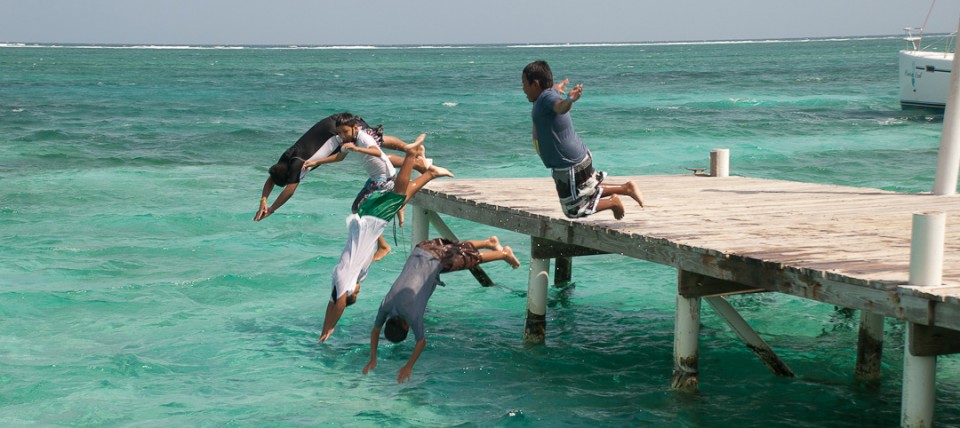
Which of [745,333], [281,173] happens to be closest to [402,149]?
[281,173]

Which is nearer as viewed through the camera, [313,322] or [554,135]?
[554,135]

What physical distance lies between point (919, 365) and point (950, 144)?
5222mm

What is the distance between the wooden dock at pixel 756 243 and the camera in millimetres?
7340

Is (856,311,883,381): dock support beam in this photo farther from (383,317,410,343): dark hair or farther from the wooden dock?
(383,317,410,343): dark hair

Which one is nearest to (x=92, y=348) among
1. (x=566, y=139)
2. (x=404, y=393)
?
(x=404, y=393)

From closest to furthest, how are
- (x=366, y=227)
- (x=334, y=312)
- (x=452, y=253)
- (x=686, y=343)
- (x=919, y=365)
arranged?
1. (x=919, y=365)
2. (x=452, y=253)
3. (x=686, y=343)
4. (x=366, y=227)
5. (x=334, y=312)

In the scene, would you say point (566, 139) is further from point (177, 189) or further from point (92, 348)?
point (177, 189)

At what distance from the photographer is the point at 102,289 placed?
14.9 m

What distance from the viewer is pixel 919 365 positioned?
291 inches

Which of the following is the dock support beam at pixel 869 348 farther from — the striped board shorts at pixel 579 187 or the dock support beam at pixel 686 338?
the striped board shorts at pixel 579 187

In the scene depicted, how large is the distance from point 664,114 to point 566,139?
130 ft

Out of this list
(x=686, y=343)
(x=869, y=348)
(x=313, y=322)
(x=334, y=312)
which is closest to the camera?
(x=686, y=343)

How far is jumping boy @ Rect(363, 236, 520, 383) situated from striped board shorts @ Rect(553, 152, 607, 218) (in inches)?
28.5

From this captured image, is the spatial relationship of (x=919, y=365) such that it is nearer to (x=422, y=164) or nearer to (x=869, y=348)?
(x=869, y=348)
